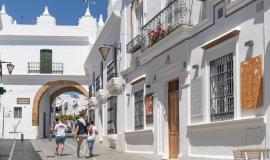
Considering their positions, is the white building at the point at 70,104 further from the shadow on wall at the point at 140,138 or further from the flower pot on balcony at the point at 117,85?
the shadow on wall at the point at 140,138

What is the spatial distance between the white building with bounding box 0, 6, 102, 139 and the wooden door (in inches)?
864

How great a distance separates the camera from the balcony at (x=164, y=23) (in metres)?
14.0

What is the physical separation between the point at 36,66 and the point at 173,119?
24.0 metres

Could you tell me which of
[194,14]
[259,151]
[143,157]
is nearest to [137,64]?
[143,157]

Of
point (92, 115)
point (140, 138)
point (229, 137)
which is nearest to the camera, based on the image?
point (229, 137)

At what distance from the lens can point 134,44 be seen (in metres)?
19.3

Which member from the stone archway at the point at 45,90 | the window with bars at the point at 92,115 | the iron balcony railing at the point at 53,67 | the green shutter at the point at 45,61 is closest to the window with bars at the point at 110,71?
the window with bars at the point at 92,115

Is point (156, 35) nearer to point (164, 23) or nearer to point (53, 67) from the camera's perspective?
point (164, 23)

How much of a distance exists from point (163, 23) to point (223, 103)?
15.3 ft

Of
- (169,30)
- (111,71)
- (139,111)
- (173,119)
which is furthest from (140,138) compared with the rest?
(111,71)

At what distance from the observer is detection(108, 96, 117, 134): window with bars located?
80.0 feet

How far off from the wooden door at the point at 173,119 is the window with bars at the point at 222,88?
3018 mm

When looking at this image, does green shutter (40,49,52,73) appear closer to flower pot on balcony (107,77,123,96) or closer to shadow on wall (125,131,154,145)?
flower pot on balcony (107,77,123,96)

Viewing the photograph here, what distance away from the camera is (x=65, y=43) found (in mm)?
39156
